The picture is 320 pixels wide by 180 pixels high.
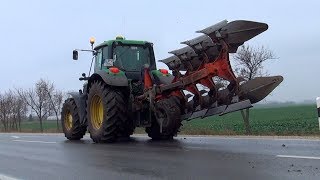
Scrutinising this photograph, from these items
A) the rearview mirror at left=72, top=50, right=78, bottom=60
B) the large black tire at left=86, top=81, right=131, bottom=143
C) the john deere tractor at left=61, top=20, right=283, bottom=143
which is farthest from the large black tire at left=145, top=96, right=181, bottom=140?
the rearview mirror at left=72, top=50, right=78, bottom=60

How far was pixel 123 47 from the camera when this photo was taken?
40.8 feet

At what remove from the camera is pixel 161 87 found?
1072cm

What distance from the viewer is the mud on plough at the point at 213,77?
9414 mm

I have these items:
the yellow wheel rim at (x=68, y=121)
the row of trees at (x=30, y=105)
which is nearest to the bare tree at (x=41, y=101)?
the row of trees at (x=30, y=105)

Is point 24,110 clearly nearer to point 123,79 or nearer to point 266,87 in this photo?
point 123,79

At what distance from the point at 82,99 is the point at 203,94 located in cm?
458

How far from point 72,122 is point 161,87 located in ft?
14.8

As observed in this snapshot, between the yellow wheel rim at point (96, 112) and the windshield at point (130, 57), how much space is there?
1.16m

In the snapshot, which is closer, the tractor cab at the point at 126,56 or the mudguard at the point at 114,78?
the mudguard at the point at 114,78

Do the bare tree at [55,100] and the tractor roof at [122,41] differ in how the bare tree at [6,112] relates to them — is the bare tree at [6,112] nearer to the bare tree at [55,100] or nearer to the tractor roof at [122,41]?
the bare tree at [55,100]

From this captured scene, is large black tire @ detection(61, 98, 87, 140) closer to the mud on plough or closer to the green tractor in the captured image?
the green tractor

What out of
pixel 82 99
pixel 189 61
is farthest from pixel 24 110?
pixel 189 61

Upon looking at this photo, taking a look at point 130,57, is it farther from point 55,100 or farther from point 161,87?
point 55,100

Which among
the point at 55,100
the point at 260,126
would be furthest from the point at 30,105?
the point at 260,126
